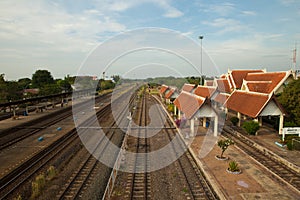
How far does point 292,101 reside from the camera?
66.1ft

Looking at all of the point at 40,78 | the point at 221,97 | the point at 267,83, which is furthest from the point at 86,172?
the point at 40,78

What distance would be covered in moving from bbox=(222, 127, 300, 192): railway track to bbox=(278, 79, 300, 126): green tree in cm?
508

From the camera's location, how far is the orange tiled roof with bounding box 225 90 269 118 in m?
20.2

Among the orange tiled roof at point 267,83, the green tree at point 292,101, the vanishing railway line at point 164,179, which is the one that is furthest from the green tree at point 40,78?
the green tree at point 292,101

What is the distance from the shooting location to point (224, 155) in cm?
1580

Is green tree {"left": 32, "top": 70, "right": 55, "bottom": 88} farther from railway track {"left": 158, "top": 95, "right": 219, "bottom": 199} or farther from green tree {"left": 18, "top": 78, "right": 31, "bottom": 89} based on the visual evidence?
railway track {"left": 158, "top": 95, "right": 219, "bottom": 199}

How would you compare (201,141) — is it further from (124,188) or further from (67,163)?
(67,163)

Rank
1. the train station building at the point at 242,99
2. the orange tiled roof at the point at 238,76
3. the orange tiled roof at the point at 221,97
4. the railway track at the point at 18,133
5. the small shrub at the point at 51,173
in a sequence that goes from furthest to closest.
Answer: the orange tiled roof at the point at 238,76 → the orange tiled roof at the point at 221,97 → the railway track at the point at 18,133 → the train station building at the point at 242,99 → the small shrub at the point at 51,173

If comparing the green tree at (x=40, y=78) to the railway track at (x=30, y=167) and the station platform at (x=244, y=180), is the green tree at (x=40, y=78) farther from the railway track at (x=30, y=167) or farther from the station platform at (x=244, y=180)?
the station platform at (x=244, y=180)

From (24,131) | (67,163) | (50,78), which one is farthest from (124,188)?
(50,78)

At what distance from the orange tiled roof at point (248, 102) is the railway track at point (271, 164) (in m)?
2.97

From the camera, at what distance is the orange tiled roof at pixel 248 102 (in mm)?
20211

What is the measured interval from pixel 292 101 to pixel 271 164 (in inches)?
351

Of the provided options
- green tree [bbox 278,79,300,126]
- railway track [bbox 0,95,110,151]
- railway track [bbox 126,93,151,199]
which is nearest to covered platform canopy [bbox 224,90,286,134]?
green tree [bbox 278,79,300,126]
